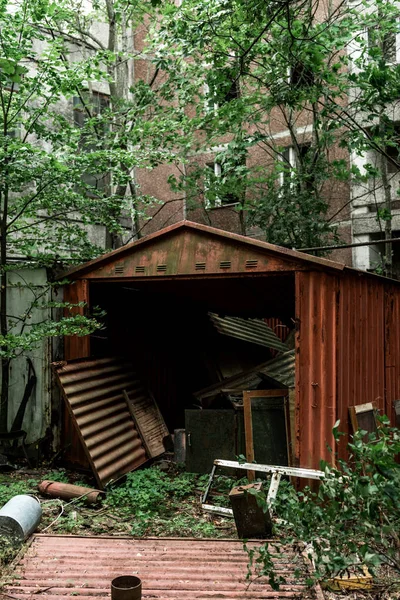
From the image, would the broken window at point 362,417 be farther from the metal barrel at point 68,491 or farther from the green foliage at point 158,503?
the metal barrel at point 68,491

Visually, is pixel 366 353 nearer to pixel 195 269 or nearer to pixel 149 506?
pixel 195 269

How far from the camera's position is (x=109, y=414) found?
27.3ft

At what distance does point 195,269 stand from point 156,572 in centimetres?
431

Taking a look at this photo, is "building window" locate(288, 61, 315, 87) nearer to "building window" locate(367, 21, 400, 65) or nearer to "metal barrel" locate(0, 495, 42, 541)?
"building window" locate(367, 21, 400, 65)

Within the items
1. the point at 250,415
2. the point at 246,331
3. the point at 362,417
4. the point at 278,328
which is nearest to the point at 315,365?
the point at 250,415

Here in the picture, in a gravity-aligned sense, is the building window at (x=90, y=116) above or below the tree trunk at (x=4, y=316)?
above

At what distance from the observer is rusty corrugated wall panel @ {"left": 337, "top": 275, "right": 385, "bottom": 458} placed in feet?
24.0

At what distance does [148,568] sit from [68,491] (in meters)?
2.69

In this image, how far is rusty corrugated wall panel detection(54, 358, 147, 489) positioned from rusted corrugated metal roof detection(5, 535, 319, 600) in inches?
75.8

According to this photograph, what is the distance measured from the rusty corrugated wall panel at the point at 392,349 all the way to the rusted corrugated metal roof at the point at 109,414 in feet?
13.7

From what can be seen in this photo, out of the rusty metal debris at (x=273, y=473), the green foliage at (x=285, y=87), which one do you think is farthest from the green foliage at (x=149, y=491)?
the green foliage at (x=285, y=87)

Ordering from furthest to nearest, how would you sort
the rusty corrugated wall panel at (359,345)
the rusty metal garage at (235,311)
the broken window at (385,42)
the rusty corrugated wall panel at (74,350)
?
the broken window at (385,42)
the rusty corrugated wall panel at (74,350)
the rusty corrugated wall panel at (359,345)
the rusty metal garage at (235,311)

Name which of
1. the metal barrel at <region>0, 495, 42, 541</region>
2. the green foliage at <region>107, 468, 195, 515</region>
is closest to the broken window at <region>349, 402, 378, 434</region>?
the green foliage at <region>107, 468, 195, 515</region>

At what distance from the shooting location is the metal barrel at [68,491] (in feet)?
22.8
